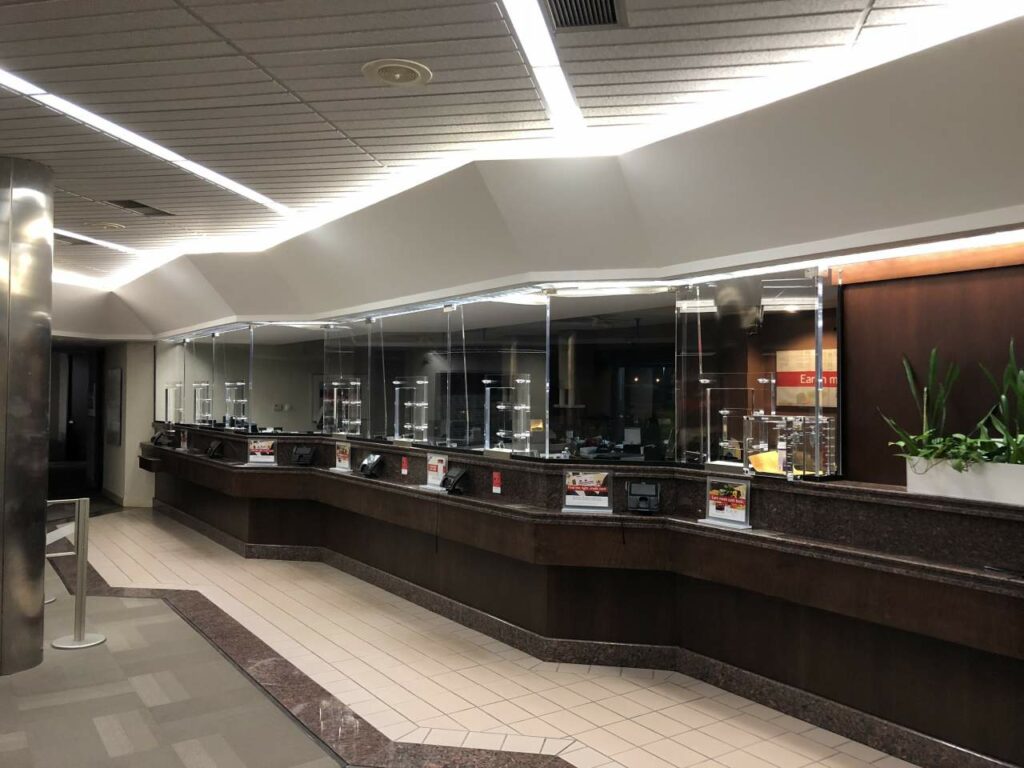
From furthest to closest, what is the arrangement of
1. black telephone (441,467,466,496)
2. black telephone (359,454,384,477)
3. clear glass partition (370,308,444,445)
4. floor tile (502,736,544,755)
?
black telephone (359,454,384,477)
clear glass partition (370,308,444,445)
black telephone (441,467,466,496)
floor tile (502,736,544,755)

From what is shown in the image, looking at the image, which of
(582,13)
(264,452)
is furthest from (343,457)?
(582,13)

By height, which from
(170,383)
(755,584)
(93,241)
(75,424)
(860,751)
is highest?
(93,241)

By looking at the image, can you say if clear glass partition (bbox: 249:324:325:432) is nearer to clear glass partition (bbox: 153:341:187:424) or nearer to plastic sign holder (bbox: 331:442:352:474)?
plastic sign holder (bbox: 331:442:352:474)

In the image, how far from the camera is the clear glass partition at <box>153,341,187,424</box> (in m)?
10.9

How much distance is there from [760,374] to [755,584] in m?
1.27

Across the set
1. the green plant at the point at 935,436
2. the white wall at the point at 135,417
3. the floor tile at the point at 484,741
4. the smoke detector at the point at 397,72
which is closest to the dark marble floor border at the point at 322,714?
the floor tile at the point at 484,741

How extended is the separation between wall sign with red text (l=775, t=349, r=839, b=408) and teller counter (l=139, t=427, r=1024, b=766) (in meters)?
0.57

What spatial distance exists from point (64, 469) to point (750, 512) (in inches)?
575

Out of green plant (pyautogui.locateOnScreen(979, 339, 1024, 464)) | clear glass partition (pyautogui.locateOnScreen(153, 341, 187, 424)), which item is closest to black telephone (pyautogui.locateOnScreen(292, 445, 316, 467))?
clear glass partition (pyautogui.locateOnScreen(153, 341, 187, 424))

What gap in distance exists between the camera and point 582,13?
2.85 m

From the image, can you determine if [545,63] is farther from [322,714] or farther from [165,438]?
[165,438]

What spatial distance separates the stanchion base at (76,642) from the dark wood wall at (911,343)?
16.4ft

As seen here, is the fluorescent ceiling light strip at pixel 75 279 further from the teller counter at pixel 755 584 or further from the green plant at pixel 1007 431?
the green plant at pixel 1007 431

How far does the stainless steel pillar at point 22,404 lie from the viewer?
14.7ft
